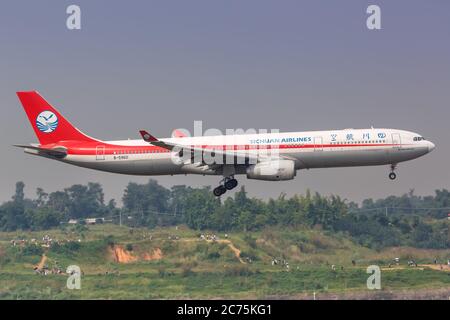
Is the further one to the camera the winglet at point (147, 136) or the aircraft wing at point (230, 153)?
the aircraft wing at point (230, 153)

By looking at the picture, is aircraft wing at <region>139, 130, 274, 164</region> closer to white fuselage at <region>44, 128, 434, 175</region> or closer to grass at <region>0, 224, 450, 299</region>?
white fuselage at <region>44, 128, 434, 175</region>

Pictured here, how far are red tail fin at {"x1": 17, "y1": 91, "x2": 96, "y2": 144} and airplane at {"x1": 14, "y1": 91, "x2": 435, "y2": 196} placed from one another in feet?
5.82

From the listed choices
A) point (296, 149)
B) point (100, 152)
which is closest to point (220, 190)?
point (296, 149)

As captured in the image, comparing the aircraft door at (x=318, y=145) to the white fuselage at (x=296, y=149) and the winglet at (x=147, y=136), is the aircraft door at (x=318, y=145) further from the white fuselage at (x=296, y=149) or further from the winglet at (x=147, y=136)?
the winglet at (x=147, y=136)

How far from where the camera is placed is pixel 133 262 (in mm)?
102250

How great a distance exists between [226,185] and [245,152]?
5106 mm

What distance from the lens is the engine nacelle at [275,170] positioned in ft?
255

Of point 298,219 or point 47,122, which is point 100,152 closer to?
point 47,122

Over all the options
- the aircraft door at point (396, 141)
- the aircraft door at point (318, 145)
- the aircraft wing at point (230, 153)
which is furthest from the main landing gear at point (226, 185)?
the aircraft door at point (396, 141)

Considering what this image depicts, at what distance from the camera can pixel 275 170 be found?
77.8 meters

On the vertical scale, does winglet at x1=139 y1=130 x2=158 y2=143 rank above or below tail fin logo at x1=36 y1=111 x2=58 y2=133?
below

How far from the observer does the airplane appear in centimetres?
7812

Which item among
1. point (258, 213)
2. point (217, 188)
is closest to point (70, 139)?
point (217, 188)

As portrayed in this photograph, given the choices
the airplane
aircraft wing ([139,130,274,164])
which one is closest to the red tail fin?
the airplane
